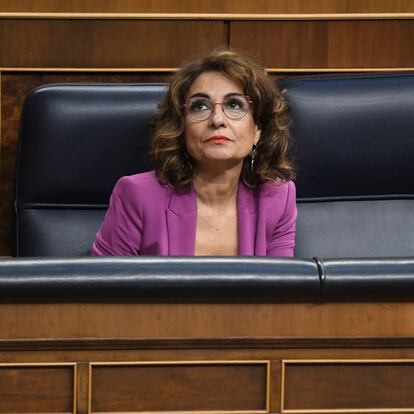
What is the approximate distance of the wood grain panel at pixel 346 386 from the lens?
0.84 meters

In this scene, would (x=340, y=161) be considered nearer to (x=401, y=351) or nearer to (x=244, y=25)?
(x=244, y=25)

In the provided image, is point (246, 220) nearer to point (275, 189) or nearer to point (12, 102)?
point (275, 189)

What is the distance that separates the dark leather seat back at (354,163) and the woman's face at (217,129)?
0.37 feet

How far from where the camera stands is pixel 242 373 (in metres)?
0.84

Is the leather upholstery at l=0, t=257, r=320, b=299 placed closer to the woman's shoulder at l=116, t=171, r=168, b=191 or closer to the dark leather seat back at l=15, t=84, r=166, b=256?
the woman's shoulder at l=116, t=171, r=168, b=191

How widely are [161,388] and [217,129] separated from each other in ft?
1.42

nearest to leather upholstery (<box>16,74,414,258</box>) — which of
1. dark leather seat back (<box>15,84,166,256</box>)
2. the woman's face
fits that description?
dark leather seat back (<box>15,84,166,256</box>)

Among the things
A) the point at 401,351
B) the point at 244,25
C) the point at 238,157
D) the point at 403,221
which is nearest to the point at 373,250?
the point at 403,221

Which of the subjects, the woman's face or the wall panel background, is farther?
the wall panel background

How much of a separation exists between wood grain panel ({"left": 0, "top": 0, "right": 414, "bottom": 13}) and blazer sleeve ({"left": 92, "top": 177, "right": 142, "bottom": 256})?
0.42 meters

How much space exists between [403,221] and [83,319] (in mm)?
624

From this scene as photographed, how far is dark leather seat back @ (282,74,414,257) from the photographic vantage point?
4.32 feet

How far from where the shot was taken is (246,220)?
1.23 metres

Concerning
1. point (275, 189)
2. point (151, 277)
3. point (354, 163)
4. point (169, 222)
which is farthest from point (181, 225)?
point (151, 277)
